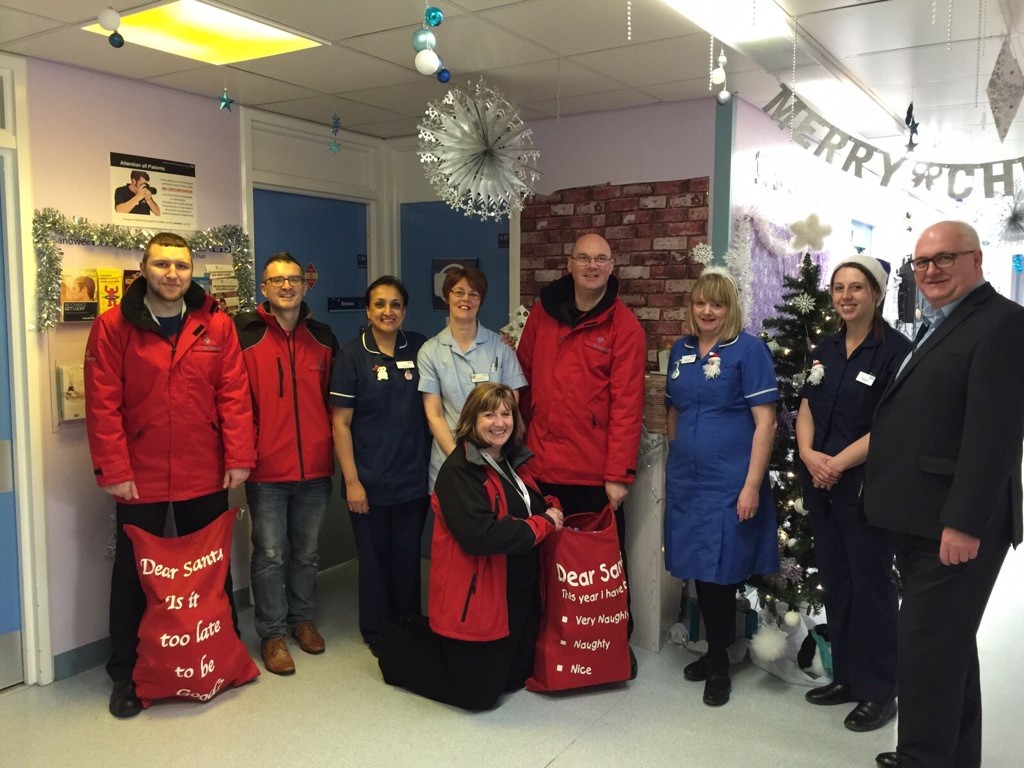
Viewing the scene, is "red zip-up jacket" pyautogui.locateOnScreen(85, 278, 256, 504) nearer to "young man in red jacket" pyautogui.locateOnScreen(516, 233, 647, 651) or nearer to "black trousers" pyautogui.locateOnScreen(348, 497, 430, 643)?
"black trousers" pyautogui.locateOnScreen(348, 497, 430, 643)

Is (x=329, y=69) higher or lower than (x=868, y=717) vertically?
higher

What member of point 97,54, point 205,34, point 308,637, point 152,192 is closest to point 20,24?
point 97,54

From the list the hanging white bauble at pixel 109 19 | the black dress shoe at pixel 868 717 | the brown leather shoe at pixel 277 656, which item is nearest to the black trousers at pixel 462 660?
the brown leather shoe at pixel 277 656

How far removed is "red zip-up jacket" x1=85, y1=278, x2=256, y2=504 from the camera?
283cm

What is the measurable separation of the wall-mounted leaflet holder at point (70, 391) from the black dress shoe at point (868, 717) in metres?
2.99

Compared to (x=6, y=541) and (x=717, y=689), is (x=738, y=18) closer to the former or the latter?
(x=717, y=689)

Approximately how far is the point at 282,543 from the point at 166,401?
77 cm

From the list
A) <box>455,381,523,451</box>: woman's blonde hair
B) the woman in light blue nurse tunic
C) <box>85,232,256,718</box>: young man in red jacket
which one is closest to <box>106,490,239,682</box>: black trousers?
<box>85,232,256,718</box>: young man in red jacket

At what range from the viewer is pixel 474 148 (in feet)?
10.4

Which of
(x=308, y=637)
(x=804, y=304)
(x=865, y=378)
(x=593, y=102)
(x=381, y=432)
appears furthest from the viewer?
(x=593, y=102)

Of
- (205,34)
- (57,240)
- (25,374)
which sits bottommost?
(25,374)

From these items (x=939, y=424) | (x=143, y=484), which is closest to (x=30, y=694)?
(x=143, y=484)

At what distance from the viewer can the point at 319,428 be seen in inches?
129

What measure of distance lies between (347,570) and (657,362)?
199cm
